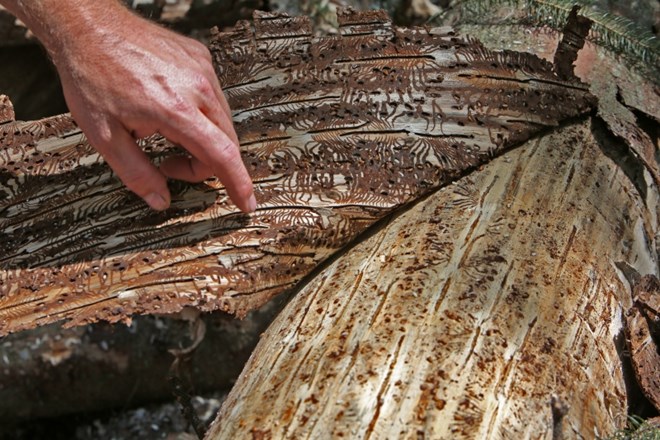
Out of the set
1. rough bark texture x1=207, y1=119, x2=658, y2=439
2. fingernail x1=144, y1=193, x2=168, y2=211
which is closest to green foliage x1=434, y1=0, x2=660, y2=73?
rough bark texture x1=207, y1=119, x2=658, y2=439

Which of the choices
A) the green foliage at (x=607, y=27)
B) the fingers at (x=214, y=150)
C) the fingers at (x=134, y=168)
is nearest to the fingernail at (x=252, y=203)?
the fingers at (x=214, y=150)

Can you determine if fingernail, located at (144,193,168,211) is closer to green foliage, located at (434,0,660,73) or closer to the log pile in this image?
the log pile

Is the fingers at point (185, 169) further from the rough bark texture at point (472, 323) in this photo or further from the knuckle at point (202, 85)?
the rough bark texture at point (472, 323)

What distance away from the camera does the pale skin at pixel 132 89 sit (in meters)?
1.41

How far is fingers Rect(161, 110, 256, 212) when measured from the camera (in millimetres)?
1420

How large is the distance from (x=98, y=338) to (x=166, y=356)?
0.26 meters

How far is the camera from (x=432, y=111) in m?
1.68

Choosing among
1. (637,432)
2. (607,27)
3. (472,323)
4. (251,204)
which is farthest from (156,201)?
(607,27)

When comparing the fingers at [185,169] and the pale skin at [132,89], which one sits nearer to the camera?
the pale skin at [132,89]

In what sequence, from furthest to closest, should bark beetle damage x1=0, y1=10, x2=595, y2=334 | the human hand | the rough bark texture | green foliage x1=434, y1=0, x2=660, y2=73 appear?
green foliage x1=434, y1=0, x2=660, y2=73 → bark beetle damage x1=0, y1=10, x2=595, y2=334 → the human hand → the rough bark texture

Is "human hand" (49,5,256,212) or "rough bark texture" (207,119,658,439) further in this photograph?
"human hand" (49,5,256,212)

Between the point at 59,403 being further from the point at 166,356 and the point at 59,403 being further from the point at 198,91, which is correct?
the point at 198,91

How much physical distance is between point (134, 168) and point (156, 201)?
0.09m

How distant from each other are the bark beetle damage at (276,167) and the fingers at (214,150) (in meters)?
0.09
